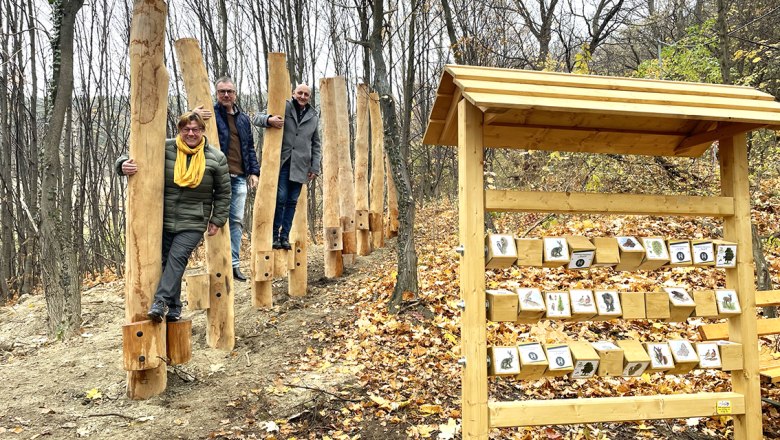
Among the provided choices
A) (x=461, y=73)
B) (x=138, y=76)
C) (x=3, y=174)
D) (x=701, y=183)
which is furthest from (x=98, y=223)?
(x=701, y=183)

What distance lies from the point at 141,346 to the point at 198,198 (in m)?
1.28

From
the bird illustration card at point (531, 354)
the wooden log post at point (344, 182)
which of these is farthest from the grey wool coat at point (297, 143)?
the bird illustration card at point (531, 354)

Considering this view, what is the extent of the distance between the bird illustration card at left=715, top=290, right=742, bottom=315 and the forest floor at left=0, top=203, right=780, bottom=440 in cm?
113

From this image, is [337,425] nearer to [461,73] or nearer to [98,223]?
[461,73]

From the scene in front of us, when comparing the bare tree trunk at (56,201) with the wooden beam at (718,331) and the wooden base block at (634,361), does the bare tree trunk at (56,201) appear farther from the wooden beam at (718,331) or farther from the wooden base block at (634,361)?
the wooden beam at (718,331)

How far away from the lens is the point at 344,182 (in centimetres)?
761

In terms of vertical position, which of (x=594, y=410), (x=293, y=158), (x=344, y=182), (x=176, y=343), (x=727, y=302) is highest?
(x=293, y=158)

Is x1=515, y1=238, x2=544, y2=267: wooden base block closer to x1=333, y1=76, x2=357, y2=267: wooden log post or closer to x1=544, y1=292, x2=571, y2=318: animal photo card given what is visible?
x1=544, y1=292, x2=571, y2=318: animal photo card

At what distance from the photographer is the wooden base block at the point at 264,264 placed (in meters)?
5.49

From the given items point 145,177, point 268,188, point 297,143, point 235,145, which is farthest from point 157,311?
point 297,143

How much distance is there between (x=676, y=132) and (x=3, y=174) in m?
10.8

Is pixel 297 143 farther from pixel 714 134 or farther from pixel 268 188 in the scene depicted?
pixel 714 134

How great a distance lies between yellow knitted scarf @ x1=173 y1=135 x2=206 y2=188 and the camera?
4.02 metres

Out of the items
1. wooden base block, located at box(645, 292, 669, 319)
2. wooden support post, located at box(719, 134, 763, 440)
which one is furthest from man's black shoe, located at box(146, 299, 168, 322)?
wooden support post, located at box(719, 134, 763, 440)
